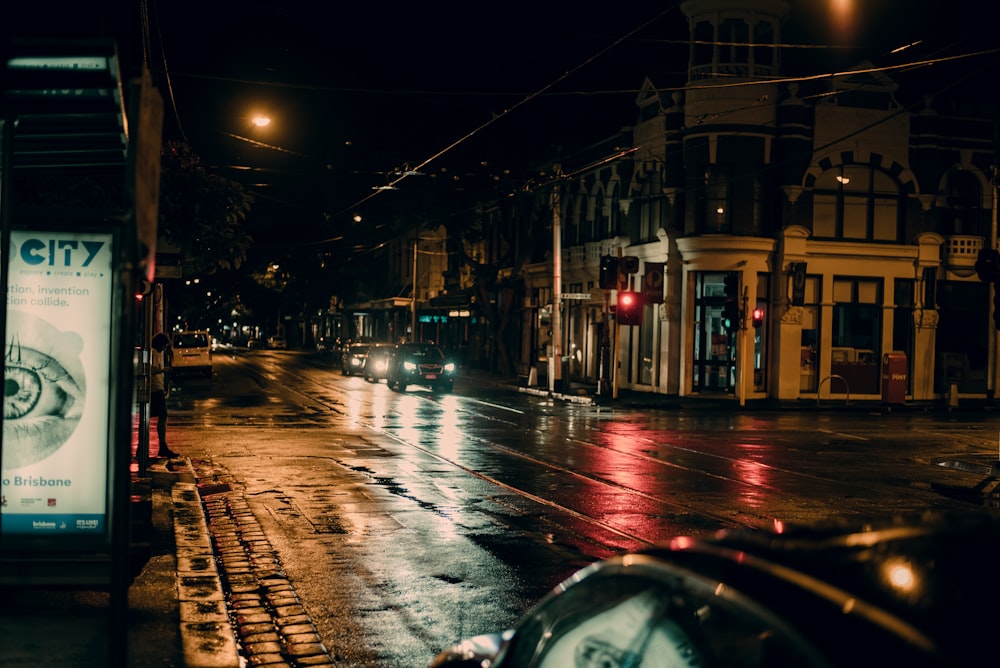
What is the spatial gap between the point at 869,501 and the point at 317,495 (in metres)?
6.82

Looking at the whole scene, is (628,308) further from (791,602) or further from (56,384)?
(791,602)

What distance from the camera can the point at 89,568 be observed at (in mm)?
7496

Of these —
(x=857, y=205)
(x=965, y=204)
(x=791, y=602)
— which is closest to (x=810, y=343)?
(x=857, y=205)

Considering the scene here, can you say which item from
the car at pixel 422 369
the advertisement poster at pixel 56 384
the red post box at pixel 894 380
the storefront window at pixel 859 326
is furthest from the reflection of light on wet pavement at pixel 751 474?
the car at pixel 422 369

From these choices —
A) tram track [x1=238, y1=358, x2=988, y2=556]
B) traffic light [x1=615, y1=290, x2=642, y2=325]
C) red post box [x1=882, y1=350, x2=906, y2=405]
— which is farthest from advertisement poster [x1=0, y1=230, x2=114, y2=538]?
red post box [x1=882, y1=350, x2=906, y2=405]

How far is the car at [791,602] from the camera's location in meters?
2.39

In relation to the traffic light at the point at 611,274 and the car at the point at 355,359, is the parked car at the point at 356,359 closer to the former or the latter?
the car at the point at 355,359

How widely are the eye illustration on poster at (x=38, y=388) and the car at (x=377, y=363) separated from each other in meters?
35.3

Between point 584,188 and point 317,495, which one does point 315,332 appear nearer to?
point 584,188

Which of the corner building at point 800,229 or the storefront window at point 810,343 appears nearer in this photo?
the corner building at point 800,229

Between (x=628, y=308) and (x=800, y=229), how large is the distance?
22.8 feet

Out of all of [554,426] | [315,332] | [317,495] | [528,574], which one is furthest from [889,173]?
[315,332]

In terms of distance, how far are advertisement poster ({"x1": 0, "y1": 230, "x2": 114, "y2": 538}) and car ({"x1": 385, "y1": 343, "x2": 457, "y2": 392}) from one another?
30.4 metres

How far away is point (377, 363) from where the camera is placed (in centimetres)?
4450
